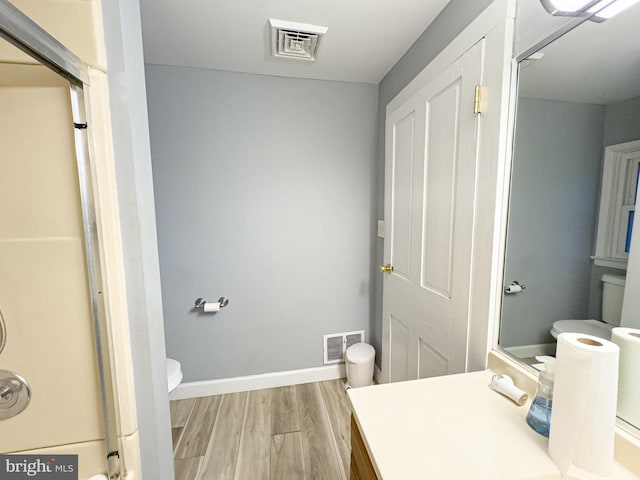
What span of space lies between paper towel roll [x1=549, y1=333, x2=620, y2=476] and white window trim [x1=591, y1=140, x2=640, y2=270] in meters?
0.26

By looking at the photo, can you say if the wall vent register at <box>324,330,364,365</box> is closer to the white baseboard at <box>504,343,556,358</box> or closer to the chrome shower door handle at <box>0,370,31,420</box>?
the white baseboard at <box>504,343,556,358</box>

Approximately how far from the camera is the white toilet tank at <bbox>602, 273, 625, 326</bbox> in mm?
666

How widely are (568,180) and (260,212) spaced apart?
1652 mm

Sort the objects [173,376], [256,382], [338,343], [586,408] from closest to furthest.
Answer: [586,408] < [173,376] < [256,382] < [338,343]

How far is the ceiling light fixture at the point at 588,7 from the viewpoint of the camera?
Answer: 0.63m

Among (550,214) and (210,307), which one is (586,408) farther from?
(210,307)

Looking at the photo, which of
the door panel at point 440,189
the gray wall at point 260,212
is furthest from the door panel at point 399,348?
the gray wall at point 260,212

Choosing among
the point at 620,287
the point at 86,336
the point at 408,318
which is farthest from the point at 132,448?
the point at 620,287

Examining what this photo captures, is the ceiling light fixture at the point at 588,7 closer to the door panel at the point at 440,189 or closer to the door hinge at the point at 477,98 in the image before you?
the door hinge at the point at 477,98

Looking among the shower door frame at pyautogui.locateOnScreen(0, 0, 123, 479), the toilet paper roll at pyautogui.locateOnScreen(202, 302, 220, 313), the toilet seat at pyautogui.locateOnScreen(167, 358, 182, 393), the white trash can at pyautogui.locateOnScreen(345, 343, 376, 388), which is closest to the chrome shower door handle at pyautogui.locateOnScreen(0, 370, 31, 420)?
the shower door frame at pyautogui.locateOnScreen(0, 0, 123, 479)

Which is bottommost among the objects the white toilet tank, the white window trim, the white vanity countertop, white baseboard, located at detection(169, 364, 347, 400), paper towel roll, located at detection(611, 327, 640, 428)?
white baseboard, located at detection(169, 364, 347, 400)

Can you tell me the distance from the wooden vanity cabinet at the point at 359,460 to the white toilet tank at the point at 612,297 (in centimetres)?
74

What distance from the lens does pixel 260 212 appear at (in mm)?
1912

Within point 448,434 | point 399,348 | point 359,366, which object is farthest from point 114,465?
point 359,366
